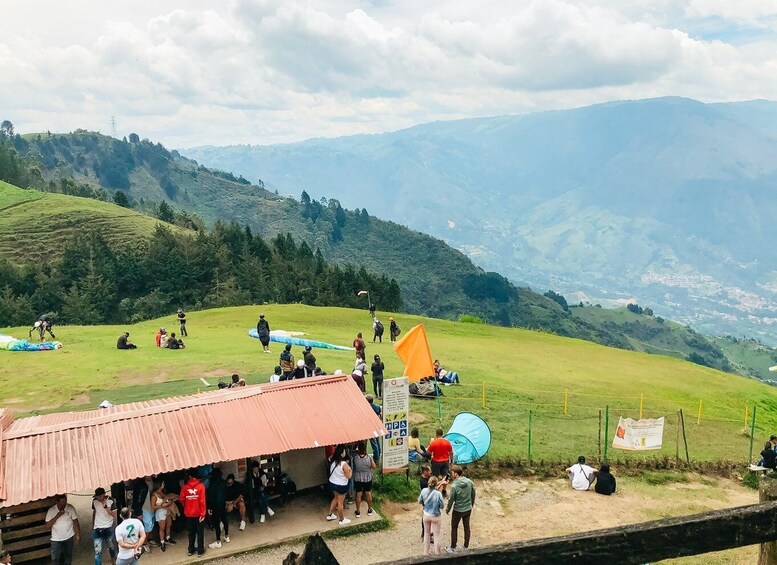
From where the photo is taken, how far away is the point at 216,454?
54.7 feet

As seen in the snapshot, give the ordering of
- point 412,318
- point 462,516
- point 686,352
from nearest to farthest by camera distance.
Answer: point 462,516 < point 412,318 < point 686,352

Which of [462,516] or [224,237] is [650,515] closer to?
[462,516]

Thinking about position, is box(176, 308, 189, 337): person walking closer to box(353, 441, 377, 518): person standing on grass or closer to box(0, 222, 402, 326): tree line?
box(0, 222, 402, 326): tree line

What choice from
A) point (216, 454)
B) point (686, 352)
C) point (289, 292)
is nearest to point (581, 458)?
point (216, 454)

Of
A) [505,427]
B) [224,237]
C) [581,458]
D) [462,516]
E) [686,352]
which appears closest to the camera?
[462,516]

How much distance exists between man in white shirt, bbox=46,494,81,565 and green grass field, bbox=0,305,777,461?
12382mm

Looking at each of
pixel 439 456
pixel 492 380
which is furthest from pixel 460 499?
pixel 492 380

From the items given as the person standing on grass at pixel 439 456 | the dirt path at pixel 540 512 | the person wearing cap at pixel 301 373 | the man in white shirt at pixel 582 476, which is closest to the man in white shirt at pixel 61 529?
the dirt path at pixel 540 512

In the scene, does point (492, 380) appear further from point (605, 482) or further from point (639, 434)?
point (605, 482)

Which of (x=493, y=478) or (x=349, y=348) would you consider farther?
(x=349, y=348)

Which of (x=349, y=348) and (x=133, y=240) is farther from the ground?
(x=133, y=240)

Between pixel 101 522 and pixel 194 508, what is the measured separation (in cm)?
229

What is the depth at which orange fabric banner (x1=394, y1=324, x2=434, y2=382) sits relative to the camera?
1049 inches

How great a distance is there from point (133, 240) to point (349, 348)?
76641 millimetres
